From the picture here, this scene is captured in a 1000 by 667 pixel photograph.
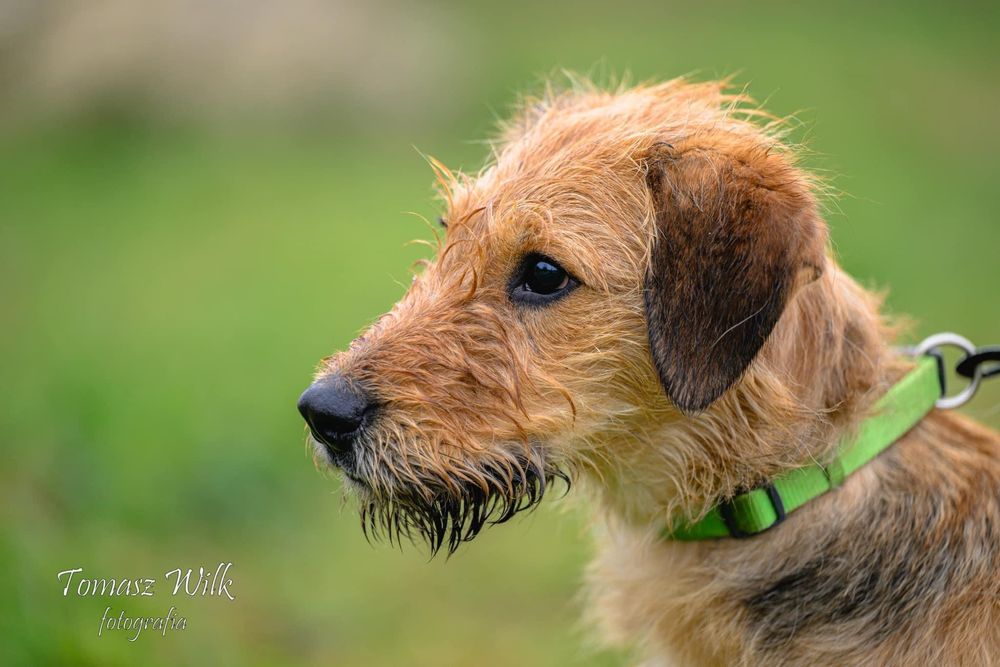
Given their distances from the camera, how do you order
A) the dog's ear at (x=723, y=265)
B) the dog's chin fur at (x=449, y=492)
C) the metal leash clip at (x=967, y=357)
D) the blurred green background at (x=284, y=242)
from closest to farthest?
the dog's ear at (x=723, y=265)
the dog's chin fur at (x=449, y=492)
the metal leash clip at (x=967, y=357)
the blurred green background at (x=284, y=242)

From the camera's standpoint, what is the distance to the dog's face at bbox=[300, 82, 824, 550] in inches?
142

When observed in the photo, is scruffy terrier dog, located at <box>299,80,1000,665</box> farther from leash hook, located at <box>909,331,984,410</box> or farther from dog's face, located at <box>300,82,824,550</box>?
leash hook, located at <box>909,331,984,410</box>

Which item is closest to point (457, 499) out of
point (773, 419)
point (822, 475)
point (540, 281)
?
point (540, 281)

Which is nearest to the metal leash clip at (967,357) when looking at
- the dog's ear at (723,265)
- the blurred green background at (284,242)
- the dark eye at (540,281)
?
the blurred green background at (284,242)

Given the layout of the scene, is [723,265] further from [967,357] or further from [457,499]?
[967,357]

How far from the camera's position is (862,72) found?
1878 centimetres

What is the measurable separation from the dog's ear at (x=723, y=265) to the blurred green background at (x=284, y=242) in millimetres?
683

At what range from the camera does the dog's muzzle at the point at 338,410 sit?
356 cm

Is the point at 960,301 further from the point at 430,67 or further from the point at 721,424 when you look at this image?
the point at 430,67

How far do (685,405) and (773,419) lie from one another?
0.43 m

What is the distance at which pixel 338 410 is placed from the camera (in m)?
3.56

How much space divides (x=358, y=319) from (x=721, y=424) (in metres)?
7.04

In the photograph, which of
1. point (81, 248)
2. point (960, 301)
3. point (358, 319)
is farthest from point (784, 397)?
point (81, 248)

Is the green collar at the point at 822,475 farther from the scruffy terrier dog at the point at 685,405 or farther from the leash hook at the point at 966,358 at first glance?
the leash hook at the point at 966,358
